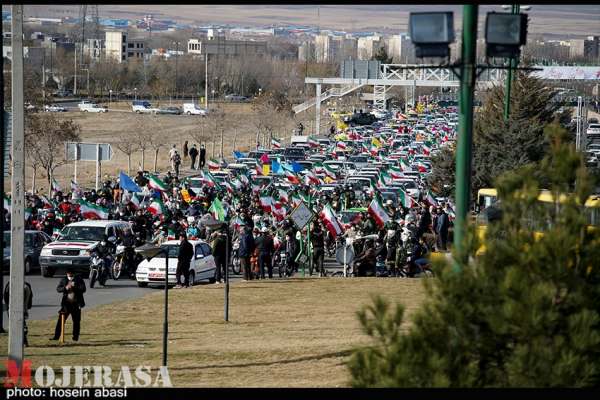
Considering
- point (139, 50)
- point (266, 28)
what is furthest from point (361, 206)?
point (139, 50)

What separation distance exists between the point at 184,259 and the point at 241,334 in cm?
750

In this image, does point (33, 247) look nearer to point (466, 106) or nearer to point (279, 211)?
point (279, 211)

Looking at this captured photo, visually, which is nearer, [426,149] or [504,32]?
[504,32]

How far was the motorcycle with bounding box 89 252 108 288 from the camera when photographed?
27078 millimetres

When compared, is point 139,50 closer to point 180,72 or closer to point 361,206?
point 180,72

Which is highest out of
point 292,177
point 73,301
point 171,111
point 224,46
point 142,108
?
point 224,46

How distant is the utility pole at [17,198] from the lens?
14.7 m

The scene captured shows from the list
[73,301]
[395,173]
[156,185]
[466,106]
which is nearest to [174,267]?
[73,301]

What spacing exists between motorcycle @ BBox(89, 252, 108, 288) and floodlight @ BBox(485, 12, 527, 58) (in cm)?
1858

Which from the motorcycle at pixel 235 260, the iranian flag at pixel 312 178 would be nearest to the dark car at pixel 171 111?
the iranian flag at pixel 312 178

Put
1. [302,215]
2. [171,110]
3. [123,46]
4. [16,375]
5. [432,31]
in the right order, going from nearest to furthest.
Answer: [432,31]
[16,375]
[302,215]
[171,110]
[123,46]

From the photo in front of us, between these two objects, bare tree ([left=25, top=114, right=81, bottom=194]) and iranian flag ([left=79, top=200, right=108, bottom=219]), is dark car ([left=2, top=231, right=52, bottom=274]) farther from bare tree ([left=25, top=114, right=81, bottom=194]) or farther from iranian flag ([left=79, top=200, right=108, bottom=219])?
bare tree ([left=25, top=114, right=81, bottom=194])

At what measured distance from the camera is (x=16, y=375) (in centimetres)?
1479

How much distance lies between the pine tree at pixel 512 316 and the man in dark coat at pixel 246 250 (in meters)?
19.6
